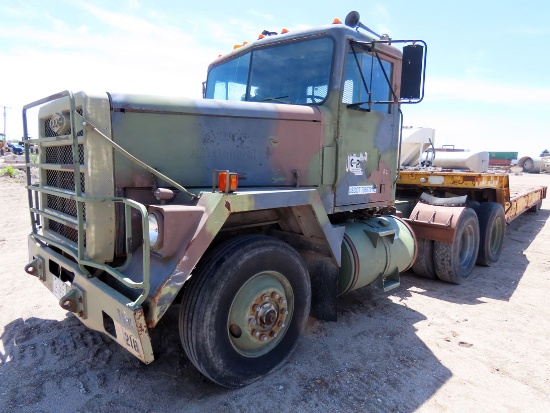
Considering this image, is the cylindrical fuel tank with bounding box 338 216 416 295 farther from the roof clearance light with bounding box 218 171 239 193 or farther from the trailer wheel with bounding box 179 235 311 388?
the roof clearance light with bounding box 218 171 239 193

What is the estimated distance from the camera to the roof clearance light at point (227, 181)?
8.55 feet

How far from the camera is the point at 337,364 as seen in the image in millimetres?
3180

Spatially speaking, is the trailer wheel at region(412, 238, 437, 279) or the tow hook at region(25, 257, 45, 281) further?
the trailer wheel at region(412, 238, 437, 279)

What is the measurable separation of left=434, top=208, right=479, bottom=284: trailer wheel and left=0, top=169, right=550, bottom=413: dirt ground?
57cm

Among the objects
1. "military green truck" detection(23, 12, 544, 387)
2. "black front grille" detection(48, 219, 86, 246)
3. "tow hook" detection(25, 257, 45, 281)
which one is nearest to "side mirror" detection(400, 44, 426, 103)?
"military green truck" detection(23, 12, 544, 387)

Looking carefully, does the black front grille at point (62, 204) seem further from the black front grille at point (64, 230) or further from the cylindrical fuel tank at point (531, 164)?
the cylindrical fuel tank at point (531, 164)

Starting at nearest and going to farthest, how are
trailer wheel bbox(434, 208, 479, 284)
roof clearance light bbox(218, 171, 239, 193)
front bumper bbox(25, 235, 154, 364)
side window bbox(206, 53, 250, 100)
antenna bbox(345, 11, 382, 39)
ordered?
front bumper bbox(25, 235, 154, 364) < roof clearance light bbox(218, 171, 239, 193) < antenna bbox(345, 11, 382, 39) < side window bbox(206, 53, 250, 100) < trailer wheel bbox(434, 208, 479, 284)

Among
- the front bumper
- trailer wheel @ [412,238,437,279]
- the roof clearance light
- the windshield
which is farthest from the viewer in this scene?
trailer wheel @ [412,238,437,279]

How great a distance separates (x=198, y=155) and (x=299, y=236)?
44.2 inches

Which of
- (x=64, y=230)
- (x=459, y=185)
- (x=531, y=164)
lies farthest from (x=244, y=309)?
(x=531, y=164)

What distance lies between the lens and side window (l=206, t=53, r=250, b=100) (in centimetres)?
409

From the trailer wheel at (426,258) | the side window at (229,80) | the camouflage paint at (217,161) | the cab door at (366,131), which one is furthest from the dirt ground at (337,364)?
the side window at (229,80)

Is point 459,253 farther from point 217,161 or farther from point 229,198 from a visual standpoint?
point 229,198

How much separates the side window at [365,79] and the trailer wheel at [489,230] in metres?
3.27
